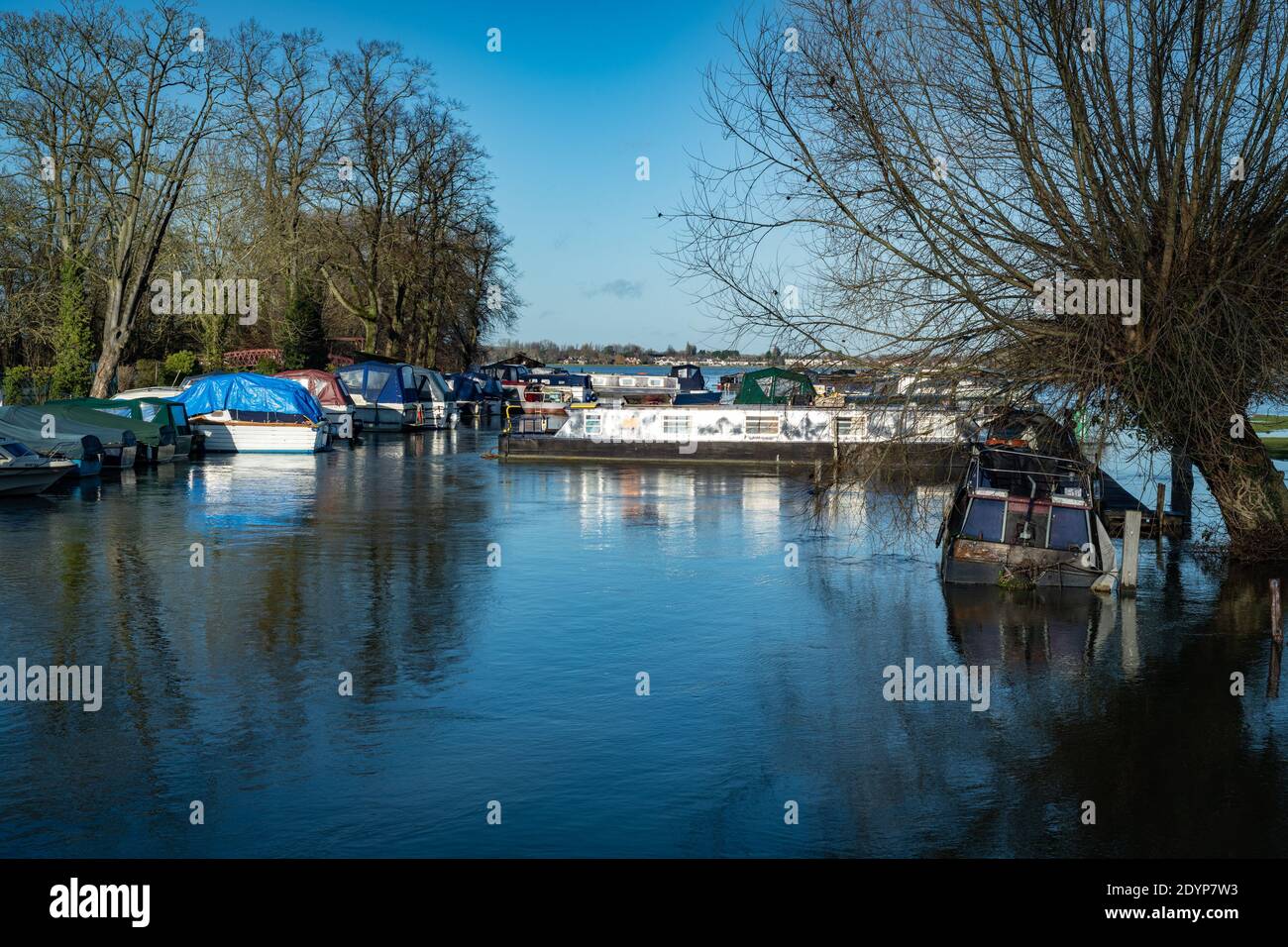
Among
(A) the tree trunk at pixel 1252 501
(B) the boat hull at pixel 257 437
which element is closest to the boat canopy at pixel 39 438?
(B) the boat hull at pixel 257 437

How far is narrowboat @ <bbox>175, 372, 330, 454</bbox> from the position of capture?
4041cm

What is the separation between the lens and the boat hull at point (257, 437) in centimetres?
4041

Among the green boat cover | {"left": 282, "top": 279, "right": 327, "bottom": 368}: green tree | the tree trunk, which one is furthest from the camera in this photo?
{"left": 282, "top": 279, "right": 327, "bottom": 368}: green tree

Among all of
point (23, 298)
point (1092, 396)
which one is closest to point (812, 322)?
point (1092, 396)

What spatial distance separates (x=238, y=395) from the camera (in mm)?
40531

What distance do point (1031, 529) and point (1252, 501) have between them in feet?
15.0

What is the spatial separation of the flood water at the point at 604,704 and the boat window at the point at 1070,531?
0.76 m

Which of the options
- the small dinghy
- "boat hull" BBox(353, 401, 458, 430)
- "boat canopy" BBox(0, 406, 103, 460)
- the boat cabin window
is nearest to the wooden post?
the boat cabin window

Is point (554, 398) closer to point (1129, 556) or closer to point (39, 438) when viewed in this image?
point (39, 438)

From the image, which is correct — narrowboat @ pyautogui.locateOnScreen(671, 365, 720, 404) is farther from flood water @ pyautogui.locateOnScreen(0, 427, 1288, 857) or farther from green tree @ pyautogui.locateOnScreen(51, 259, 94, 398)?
flood water @ pyautogui.locateOnScreen(0, 427, 1288, 857)

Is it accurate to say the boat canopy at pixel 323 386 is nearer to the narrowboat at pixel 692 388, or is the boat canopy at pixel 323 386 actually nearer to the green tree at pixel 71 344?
the green tree at pixel 71 344

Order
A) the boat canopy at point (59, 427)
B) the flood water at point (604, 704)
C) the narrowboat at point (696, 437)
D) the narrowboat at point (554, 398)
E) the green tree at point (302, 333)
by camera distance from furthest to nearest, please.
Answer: the green tree at point (302, 333), the narrowboat at point (554, 398), the narrowboat at point (696, 437), the boat canopy at point (59, 427), the flood water at point (604, 704)

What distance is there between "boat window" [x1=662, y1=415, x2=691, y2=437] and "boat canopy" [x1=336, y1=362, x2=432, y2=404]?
55.1ft
